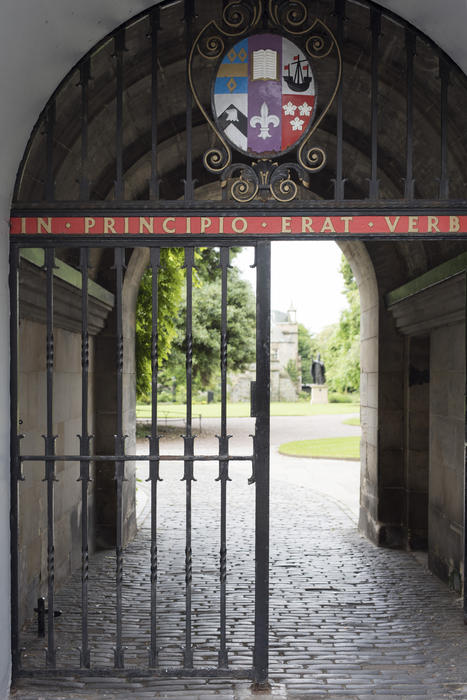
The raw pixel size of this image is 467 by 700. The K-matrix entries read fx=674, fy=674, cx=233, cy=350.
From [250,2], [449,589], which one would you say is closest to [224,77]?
[250,2]

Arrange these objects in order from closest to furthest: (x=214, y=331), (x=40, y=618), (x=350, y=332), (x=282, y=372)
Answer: (x=40, y=618) → (x=350, y=332) → (x=214, y=331) → (x=282, y=372)

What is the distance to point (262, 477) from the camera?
15.0 ft

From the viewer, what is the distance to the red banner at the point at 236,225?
456cm

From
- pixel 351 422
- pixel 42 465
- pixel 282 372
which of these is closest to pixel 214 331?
pixel 351 422

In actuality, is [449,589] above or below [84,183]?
below

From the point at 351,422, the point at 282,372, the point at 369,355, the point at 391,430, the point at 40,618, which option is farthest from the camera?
the point at 282,372

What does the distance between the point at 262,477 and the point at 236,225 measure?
5.65 ft

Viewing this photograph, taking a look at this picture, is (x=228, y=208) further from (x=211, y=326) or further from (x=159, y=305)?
(x=211, y=326)

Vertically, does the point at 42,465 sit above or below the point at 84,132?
below

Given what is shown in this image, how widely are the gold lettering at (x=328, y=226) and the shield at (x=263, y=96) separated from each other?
551 mm

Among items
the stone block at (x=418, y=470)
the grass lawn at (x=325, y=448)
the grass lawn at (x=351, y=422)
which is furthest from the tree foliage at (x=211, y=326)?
the stone block at (x=418, y=470)

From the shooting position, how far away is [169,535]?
9.20 metres

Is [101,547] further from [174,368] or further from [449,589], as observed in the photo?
[174,368]

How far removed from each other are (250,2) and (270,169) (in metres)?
1.18
